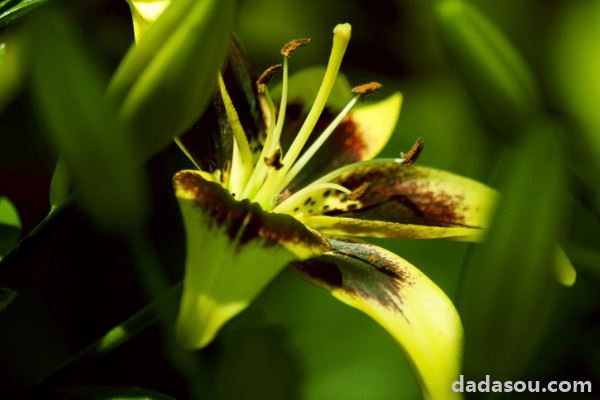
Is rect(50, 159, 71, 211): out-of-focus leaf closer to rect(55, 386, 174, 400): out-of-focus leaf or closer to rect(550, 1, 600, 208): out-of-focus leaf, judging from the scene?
rect(55, 386, 174, 400): out-of-focus leaf

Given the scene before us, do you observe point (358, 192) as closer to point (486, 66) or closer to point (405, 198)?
point (405, 198)

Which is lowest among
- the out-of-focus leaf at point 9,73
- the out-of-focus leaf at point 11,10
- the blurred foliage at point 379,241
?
the blurred foliage at point 379,241

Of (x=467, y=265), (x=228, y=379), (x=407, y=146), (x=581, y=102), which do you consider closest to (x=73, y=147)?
(x=467, y=265)

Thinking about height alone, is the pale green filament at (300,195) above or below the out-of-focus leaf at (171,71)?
below

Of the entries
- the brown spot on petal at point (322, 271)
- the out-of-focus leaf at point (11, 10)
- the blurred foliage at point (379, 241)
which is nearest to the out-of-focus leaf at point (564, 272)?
the blurred foliage at point (379, 241)

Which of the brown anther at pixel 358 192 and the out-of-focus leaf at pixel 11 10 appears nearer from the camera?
Result: the out-of-focus leaf at pixel 11 10

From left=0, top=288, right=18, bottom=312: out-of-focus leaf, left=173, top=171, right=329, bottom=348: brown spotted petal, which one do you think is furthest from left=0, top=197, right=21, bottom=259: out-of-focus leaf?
left=173, top=171, right=329, bottom=348: brown spotted petal

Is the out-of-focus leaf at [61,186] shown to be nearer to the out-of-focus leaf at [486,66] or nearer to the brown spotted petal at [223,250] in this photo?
the brown spotted petal at [223,250]
